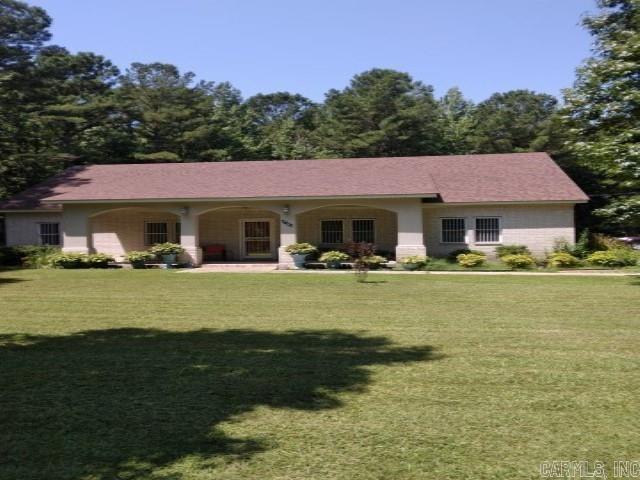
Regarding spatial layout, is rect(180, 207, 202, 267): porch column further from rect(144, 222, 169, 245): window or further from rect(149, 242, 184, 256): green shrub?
rect(144, 222, 169, 245): window

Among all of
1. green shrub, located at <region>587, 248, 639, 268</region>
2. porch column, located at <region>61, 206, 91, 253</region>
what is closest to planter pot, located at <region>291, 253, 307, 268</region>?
porch column, located at <region>61, 206, 91, 253</region>

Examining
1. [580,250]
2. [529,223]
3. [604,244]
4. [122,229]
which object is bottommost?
[580,250]

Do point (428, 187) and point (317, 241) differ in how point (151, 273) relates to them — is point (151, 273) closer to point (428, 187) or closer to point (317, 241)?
point (317, 241)

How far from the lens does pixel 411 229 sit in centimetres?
2311

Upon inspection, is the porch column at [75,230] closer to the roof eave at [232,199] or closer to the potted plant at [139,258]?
the roof eave at [232,199]

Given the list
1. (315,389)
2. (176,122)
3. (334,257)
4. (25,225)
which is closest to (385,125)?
(176,122)

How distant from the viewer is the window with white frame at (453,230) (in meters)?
24.6

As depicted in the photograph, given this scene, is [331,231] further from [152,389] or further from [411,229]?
[152,389]

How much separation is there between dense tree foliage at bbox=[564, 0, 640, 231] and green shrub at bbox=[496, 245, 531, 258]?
22.3ft

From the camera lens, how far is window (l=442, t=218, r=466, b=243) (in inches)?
968

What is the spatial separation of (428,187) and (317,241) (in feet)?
20.5

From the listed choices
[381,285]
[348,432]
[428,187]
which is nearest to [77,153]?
[428,187]

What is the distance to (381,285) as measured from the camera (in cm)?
1683

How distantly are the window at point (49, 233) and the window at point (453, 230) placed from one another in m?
18.1
